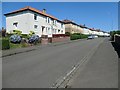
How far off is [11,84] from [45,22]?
2022 inches

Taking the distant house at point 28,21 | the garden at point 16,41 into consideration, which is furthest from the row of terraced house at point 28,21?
the garden at point 16,41

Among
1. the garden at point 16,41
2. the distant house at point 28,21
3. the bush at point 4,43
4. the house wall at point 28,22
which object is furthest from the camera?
the distant house at point 28,21

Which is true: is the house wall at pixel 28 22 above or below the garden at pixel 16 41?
above

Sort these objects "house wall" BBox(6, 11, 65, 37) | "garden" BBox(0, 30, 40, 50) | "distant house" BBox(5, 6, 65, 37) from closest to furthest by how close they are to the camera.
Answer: "garden" BBox(0, 30, 40, 50) → "house wall" BBox(6, 11, 65, 37) → "distant house" BBox(5, 6, 65, 37)

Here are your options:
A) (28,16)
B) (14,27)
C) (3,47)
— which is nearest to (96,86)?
(3,47)

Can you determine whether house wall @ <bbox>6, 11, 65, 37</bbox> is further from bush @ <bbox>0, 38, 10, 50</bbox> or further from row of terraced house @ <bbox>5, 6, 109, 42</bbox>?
bush @ <bbox>0, 38, 10, 50</bbox>

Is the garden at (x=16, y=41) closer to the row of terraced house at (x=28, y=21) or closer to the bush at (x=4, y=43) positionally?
the bush at (x=4, y=43)

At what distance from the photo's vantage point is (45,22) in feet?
193

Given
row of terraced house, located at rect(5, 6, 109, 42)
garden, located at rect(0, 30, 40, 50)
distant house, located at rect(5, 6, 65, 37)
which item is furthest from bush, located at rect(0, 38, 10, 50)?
distant house, located at rect(5, 6, 65, 37)

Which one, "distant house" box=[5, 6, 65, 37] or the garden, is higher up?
"distant house" box=[5, 6, 65, 37]

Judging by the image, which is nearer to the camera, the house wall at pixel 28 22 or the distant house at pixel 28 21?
the house wall at pixel 28 22

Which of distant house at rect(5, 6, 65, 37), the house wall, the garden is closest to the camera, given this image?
the garden

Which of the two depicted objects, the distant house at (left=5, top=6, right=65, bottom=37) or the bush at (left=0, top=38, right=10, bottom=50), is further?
the distant house at (left=5, top=6, right=65, bottom=37)

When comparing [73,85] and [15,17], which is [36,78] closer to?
[73,85]
